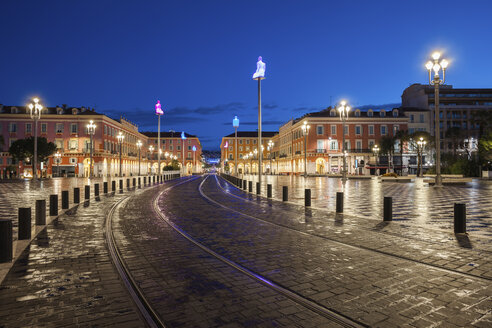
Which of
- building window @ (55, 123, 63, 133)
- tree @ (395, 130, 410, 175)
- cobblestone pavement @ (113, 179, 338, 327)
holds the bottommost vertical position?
cobblestone pavement @ (113, 179, 338, 327)

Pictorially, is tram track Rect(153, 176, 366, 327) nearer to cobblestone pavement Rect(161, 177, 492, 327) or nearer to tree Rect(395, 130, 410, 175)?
A: cobblestone pavement Rect(161, 177, 492, 327)

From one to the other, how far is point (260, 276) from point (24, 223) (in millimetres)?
5378

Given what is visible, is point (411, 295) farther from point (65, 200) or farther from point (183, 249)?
point (65, 200)

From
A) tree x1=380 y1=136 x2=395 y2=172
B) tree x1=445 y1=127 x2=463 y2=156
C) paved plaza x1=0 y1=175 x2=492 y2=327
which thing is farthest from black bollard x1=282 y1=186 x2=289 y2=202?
tree x1=445 y1=127 x2=463 y2=156

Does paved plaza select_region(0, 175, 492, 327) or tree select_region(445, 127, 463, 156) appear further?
tree select_region(445, 127, 463, 156)

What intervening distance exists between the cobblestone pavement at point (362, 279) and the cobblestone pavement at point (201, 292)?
0.40 meters

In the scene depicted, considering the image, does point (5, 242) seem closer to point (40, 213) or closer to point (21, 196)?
point (40, 213)

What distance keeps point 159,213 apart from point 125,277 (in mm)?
6699

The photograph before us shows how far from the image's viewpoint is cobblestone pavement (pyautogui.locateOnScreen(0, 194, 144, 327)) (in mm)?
3350

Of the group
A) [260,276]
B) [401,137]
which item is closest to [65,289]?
[260,276]

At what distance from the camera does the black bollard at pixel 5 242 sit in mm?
5309

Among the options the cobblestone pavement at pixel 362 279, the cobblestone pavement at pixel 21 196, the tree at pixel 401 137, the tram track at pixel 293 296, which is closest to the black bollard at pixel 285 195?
the cobblestone pavement at pixel 362 279

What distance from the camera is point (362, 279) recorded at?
4480 mm

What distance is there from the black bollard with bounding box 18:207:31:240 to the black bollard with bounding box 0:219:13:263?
1596 mm
